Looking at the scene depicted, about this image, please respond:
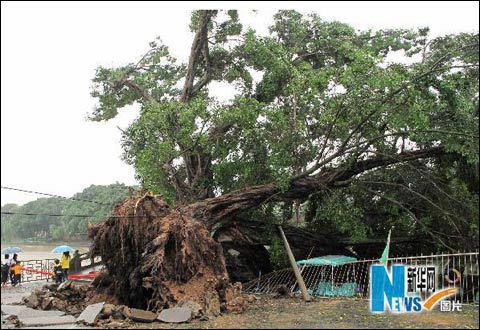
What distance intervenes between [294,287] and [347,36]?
9.66 meters

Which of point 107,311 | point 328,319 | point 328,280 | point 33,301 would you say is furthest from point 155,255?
point 328,280

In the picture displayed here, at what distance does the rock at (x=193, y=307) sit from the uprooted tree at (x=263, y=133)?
1.23 feet

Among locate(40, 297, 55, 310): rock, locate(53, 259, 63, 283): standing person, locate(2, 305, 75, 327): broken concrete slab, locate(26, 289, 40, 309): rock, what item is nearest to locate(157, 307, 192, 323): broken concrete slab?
locate(2, 305, 75, 327): broken concrete slab

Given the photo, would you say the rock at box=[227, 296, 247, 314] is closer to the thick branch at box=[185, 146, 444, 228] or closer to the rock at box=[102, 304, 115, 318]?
the rock at box=[102, 304, 115, 318]

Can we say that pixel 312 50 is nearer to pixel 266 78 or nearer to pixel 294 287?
pixel 266 78

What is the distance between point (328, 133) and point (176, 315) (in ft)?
23.5

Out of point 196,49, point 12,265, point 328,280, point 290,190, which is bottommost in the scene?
point 328,280

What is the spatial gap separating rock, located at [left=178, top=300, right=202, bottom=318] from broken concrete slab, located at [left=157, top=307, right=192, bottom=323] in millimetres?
127

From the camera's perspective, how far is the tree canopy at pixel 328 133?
12.5 metres

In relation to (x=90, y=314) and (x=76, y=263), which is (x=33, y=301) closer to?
(x=90, y=314)

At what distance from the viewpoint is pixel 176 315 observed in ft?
29.2

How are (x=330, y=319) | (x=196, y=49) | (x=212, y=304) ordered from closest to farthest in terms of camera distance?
(x=330, y=319), (x=212, y=304), (x=196, y=49)

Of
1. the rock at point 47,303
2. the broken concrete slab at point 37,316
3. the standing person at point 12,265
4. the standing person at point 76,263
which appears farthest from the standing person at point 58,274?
the broken concrete slab at point 37,316

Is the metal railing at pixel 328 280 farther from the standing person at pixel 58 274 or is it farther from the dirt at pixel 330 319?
the standing person at pixel 58 274
